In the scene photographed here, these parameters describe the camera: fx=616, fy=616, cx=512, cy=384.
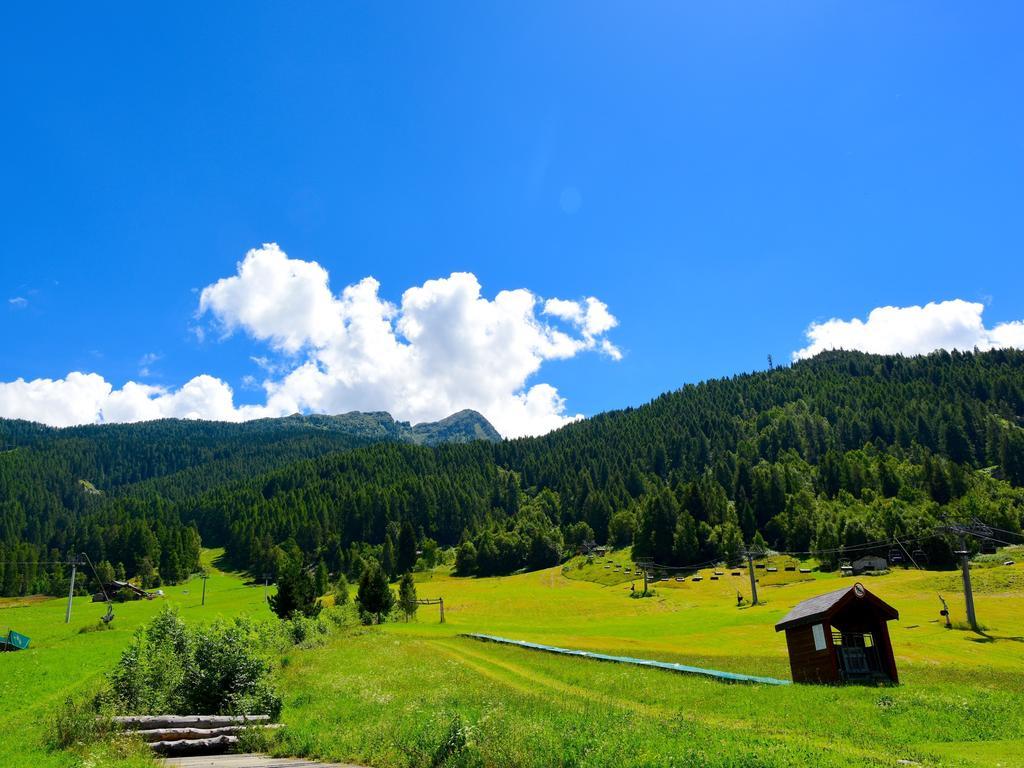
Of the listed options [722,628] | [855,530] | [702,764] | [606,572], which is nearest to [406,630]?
[722,628]

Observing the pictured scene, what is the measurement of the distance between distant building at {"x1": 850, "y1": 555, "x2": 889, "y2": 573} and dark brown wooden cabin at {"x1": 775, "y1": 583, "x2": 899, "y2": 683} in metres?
99.9

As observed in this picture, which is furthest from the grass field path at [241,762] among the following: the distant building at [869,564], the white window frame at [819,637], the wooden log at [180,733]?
the distant building at [869,564]

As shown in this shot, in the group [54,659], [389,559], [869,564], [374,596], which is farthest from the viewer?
[389,559]

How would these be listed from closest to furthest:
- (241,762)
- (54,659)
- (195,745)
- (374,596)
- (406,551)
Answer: (241,762), (195,745), (54,659), (374,596), (406,551)

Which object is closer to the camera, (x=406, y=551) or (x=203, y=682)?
(x=203, y=682)

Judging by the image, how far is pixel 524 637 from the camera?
68.3 m

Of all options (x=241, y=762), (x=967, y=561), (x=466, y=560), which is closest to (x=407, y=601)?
(x=967, y=561)

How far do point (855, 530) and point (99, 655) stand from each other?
138 m

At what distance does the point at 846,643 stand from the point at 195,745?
3222 centimetres

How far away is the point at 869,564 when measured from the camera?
396 feet

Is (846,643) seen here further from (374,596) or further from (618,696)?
(374,596)

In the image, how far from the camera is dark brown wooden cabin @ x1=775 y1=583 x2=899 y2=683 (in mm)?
32812

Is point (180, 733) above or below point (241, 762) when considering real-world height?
below

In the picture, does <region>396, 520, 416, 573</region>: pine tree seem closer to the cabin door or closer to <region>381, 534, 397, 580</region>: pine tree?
<region>381, 534, 397, 580</region>: pine tree
